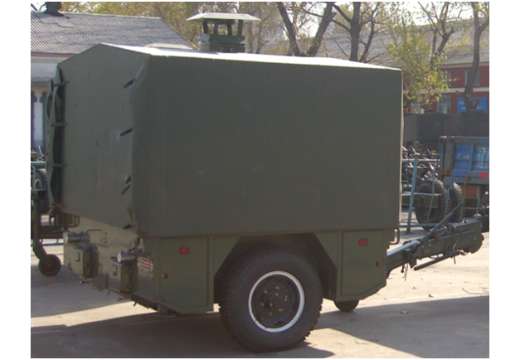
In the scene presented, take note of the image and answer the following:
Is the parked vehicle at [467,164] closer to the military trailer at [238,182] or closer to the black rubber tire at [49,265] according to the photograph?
the black rubber tire at [49,265]

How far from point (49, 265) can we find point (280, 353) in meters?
4.97

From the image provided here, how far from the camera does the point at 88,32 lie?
33219 mm

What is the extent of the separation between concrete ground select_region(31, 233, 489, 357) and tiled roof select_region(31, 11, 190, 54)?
20.9m

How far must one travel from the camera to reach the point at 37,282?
1170cm

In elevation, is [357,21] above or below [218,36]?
above

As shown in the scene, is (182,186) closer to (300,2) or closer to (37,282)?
(37,282)

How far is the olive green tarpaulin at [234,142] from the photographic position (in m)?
7.40

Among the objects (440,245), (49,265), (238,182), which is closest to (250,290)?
(238,182)

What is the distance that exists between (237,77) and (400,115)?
5.88 ft

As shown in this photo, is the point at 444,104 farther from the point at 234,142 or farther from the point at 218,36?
the point at 234,142

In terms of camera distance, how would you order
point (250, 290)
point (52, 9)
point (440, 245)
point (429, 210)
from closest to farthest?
point (250, 290), point (440, 245), point (429, 210), point (52, 9)

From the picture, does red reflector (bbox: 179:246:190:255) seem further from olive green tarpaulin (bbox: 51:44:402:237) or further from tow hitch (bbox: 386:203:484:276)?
tow hitch (bbox: 386:203:484:276)

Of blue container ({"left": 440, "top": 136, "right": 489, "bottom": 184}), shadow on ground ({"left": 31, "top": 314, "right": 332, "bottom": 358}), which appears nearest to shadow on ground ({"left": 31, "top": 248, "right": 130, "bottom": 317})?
shadow on ground ({"left": 31, "top": 314, "right": 332, "bottom": 358})

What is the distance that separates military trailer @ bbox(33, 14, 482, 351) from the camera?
24.4 ft
